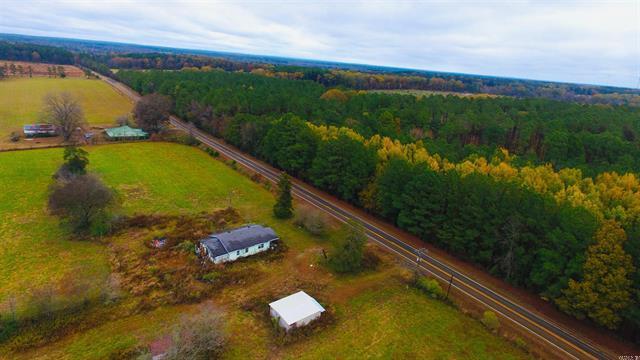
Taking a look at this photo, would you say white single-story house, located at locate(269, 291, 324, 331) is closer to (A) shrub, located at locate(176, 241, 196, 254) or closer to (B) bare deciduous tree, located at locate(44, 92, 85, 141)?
(A) shrub, located at locate(176, 241, 196, 254)

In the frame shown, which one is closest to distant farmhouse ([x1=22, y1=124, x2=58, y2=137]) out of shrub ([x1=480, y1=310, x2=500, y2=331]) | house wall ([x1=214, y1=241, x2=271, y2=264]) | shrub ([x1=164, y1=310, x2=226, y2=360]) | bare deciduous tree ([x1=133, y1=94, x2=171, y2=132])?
bare deciduous tree ([x1=133, y1=94, x2=171, y2=132])

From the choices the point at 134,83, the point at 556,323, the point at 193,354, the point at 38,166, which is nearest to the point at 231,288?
the point at 193,354

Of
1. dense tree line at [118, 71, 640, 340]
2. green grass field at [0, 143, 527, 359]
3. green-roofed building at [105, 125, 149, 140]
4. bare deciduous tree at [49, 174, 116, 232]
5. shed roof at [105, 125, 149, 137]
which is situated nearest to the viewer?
green grass field at [0, 143, 527, 359]

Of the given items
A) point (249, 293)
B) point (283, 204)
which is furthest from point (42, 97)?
point (249, 293)

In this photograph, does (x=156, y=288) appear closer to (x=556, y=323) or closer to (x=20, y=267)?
(x=20, y=267)

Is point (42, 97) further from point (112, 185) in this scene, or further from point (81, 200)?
point (81, 200)

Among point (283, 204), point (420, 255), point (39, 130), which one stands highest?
point (39, 130)
